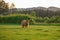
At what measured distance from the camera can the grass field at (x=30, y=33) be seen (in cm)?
169

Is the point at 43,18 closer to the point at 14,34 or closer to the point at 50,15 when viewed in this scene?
the point at 50,15

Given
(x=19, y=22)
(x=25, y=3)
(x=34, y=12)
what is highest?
(x=25, y=3)

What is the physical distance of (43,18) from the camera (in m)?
1.75

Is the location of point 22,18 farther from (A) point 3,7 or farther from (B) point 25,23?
(A) point 3,7

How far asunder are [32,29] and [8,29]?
302 mm

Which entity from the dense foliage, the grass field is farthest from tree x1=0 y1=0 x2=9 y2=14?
the grass field

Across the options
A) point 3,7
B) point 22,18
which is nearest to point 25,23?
point 22,18

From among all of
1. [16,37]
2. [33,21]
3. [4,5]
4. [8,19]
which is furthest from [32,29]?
[4,5]

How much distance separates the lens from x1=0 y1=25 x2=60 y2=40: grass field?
66.6 inches

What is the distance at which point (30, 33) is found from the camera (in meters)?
1.73

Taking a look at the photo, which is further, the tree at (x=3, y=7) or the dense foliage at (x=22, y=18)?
the tree at (x=3, y=7)

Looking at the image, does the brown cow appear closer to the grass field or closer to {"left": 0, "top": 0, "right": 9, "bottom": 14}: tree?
the grass field

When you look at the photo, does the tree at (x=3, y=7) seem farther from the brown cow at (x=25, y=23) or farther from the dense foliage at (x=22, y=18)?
the brown cow at (x=25, y=23)

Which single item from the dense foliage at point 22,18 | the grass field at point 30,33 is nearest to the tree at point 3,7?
the dense foliage at point 22,18
